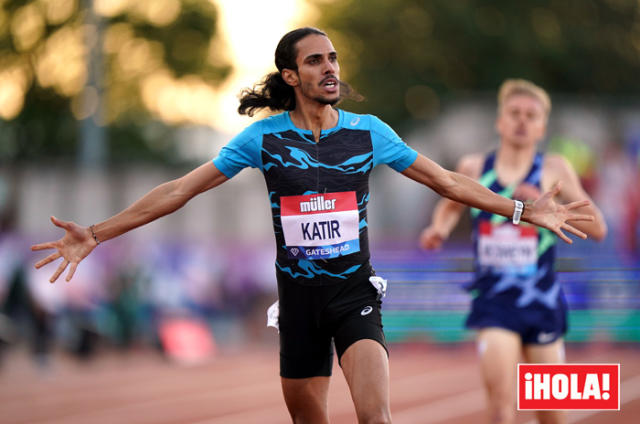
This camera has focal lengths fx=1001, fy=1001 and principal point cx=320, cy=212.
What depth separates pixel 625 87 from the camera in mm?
35688

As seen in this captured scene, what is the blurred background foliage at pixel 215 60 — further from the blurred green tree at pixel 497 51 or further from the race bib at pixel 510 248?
the race bib at pixel 510 248

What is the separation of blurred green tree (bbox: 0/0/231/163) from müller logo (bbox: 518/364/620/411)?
2684 centimetres

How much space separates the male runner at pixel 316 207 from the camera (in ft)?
16.3

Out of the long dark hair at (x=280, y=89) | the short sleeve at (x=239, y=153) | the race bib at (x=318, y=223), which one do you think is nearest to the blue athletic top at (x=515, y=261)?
the long dark hair at (x=280, y=89)

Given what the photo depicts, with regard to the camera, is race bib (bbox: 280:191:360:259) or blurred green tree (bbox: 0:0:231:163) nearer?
race bib (bbox: 280:191:360:259)

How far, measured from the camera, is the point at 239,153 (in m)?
5.03

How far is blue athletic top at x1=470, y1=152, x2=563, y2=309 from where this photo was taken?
6.27 m

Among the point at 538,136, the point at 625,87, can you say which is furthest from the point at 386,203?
the point at 625,87

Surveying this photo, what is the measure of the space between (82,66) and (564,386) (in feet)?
93.8

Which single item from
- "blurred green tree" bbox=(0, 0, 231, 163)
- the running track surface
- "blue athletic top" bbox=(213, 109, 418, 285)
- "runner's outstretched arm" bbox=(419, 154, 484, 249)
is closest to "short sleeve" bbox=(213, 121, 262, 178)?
"blue athletic top" bbox=(213, 109, 418, 285)

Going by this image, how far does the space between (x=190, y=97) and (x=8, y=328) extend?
2027 centimetres

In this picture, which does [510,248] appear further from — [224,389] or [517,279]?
[224,389]

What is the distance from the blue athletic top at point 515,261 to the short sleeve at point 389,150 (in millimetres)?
1479

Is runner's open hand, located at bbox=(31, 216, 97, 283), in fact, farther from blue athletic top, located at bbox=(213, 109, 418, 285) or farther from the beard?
the beard
